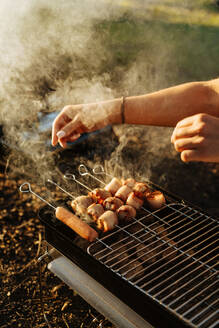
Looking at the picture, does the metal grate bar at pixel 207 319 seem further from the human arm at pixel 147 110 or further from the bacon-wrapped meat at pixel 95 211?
the human arm at pixel 147 110

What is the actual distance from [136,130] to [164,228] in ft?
15.0

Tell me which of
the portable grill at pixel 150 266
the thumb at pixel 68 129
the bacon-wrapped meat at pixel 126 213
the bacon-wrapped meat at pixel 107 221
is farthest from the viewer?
the thumb at pixel 68 129

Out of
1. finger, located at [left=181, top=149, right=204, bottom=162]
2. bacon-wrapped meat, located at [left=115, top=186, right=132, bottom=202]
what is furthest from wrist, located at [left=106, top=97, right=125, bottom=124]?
finger, located at [left=181, top=149, right=204, bottom=162]

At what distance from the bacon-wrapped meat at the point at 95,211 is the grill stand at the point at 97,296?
0.43 meters

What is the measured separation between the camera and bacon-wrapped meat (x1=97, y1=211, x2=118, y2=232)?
2.57 meters

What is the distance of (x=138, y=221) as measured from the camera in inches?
106

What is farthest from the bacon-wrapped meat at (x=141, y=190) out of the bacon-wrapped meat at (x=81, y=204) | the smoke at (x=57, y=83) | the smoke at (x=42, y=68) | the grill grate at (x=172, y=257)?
the smoke at (x=42, y=68)

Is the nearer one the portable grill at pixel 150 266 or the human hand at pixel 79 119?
the portable grill at pixel 150 266

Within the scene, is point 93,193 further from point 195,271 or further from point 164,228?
point 195,271

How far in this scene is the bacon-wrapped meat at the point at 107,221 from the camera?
257cm

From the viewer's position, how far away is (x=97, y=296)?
247 cm

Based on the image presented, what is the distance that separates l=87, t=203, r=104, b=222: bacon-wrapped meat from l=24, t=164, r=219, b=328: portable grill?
202 millimetres

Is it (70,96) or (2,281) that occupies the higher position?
(70,96)

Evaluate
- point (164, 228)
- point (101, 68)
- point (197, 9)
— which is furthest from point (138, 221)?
point (197, 9)
